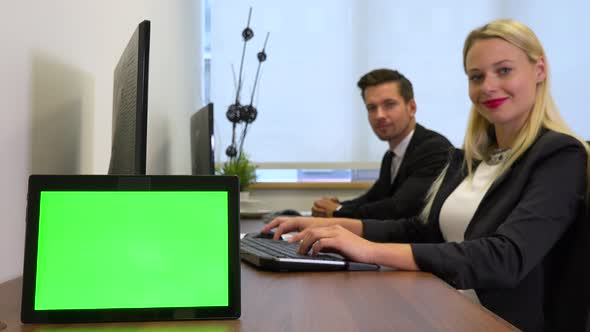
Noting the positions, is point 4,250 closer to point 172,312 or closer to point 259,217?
point 172,312

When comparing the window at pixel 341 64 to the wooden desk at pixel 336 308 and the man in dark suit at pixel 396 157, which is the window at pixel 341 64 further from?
the wooden desk at pixel 336 308

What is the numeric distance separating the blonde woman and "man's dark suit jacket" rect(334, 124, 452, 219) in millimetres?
634

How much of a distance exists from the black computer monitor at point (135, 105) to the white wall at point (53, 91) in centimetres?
13

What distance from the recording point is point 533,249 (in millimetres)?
1134

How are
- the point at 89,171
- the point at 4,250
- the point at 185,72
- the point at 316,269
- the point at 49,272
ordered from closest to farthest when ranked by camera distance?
the point at 49,272, the point at 4,250, the point at 316,269, the point at 89,171, the point at 185,72

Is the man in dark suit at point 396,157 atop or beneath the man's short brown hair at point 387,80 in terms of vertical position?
beneath

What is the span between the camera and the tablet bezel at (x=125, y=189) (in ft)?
2.02

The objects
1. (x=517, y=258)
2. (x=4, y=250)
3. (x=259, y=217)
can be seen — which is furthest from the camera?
(x=259, y=217)

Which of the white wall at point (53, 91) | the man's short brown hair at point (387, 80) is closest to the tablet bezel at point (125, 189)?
the white wall at point (53, 91)

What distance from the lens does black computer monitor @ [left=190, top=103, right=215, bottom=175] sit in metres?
1.56

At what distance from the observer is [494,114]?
151 centimetres

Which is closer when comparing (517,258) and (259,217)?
(517,258)

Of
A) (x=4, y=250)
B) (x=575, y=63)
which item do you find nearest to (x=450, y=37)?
(x=575, y=63)

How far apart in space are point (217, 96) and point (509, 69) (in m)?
2.24
